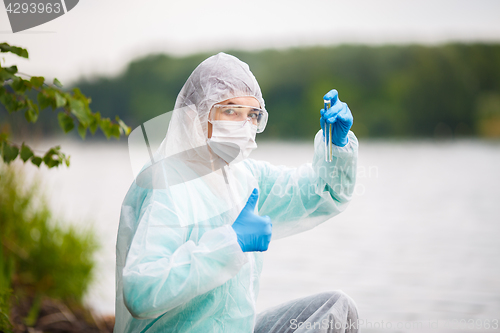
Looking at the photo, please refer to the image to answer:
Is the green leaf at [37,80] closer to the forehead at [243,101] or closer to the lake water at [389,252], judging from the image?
the lake water at [389,252]

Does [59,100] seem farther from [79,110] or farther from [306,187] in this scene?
[306,187]

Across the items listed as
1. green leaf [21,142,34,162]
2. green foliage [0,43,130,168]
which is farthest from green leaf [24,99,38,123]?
green leaf [21,142,34,162]

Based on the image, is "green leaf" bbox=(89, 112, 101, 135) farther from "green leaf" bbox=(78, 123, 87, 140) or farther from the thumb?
the thumb

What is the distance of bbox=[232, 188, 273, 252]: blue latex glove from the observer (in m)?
1.29

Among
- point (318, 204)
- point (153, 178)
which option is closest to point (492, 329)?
point (318, 204)

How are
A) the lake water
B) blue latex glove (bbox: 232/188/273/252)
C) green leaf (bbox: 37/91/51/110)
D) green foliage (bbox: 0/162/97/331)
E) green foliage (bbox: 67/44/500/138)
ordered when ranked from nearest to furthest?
blue latex glove (bbox: 232/188/273/252) < green leaf (bbox: 37/91/51/110) < green foliage (bbox: 0/162/97/331) < the lake water < green foliage (bbox: 67/44/500/138)

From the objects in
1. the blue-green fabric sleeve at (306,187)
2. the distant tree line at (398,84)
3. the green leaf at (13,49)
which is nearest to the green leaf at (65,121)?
the green leaf at (13,49)

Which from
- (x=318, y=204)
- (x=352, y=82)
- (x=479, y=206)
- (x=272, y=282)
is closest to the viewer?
(x=318, y=204)

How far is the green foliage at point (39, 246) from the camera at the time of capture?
10.7 feet

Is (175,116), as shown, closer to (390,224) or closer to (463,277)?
(463,277)

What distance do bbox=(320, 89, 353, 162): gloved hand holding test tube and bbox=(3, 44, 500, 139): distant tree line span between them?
16.0 metres

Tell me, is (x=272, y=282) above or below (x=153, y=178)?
below

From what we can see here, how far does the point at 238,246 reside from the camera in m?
1.25

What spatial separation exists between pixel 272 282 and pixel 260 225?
144 inches
